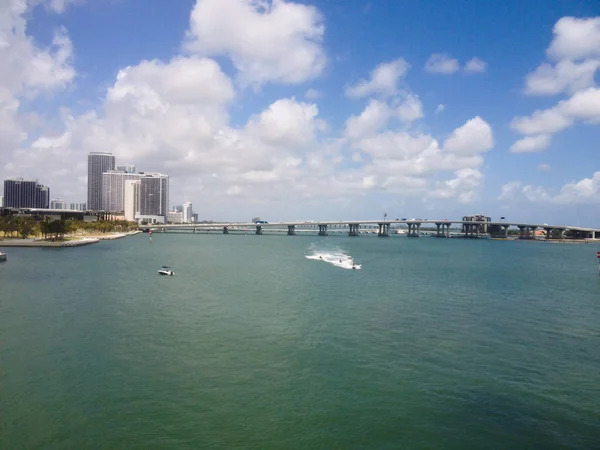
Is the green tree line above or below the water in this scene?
above

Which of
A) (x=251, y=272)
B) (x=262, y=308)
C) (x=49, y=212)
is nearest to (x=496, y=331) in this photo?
(x=262, y=308)

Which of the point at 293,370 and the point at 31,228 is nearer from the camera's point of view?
the point at 293,370

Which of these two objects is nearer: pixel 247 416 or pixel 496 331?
pixel 247 416

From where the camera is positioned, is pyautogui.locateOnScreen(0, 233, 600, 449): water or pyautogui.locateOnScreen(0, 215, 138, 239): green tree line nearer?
pyautogui.locateOnScreen(0, 233, 600, 449): water

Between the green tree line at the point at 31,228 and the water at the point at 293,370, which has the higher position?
the green tree line at the point at 31,228

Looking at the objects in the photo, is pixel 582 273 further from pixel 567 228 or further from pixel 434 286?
pixel 567 228

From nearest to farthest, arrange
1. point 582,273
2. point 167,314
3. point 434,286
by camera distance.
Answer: point 167,314 → point 434,286 → point 582,273

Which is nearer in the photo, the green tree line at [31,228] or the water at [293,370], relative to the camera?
the water at [293,370]

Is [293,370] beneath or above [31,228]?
beneath
